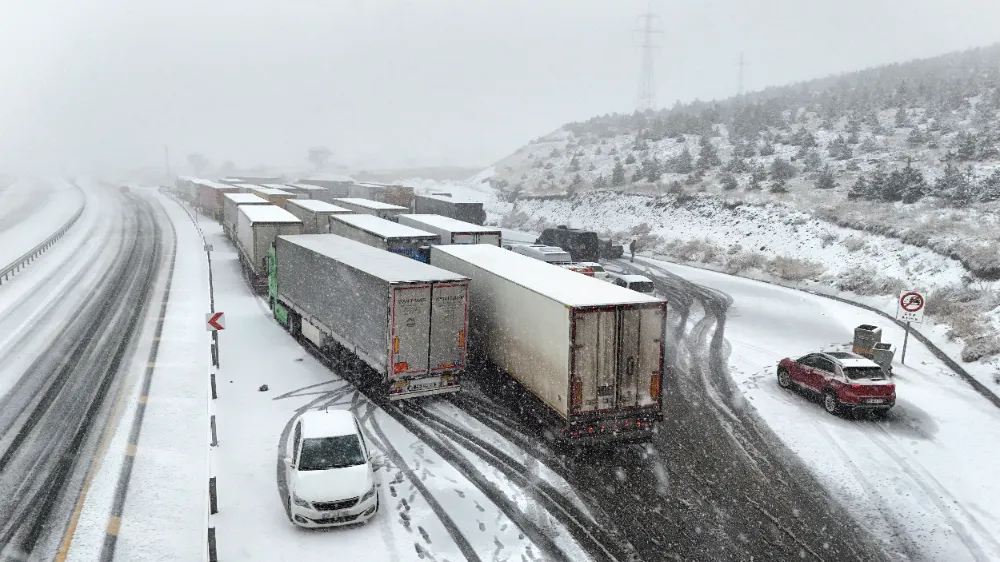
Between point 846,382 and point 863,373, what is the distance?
1.87 feet

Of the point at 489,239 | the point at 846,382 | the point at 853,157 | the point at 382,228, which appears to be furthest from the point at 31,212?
the point at 846,382

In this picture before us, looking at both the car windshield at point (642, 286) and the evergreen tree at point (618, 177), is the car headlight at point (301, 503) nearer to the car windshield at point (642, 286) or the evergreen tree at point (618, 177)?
the car windshield at point (642, 286)

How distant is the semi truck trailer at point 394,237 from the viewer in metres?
24.5

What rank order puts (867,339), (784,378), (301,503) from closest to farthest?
1. (301,503)
2. (784,378)
3. (867,339)

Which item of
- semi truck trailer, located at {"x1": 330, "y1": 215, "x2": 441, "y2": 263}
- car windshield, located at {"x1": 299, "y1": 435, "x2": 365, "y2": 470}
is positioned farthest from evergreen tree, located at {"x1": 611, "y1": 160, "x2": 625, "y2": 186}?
car windshield, located at {"x1": 299, "y1": 435, "x2": 365, "y2": 470}

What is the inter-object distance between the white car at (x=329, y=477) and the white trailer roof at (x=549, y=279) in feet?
17.4

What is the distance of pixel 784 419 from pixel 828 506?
4640 millimetres

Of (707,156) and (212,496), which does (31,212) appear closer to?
(707,156)

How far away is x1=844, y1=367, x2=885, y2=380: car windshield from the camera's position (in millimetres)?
16839

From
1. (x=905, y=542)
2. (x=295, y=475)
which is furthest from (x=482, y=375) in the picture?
(x=905, y=542)

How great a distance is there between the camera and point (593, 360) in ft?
44.7

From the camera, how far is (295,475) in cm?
1153

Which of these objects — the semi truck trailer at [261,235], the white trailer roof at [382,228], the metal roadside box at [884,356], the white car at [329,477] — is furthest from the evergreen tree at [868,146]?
the white car at [329,477]

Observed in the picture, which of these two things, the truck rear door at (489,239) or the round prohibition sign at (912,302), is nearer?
the round prohibition sign at (912,302)
